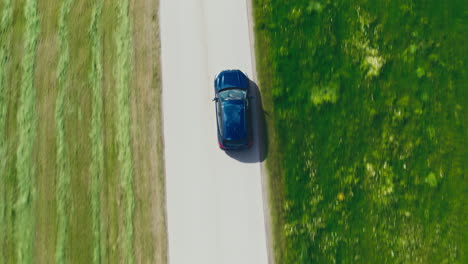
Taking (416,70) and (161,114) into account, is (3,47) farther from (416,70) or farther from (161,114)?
(416,70)

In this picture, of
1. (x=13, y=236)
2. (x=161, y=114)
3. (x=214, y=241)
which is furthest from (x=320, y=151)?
(x=13, y=236)

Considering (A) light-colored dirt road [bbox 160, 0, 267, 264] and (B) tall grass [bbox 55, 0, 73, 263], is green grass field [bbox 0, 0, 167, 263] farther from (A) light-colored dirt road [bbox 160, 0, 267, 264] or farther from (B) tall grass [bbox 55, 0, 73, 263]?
(A) light-colored dirt road [bbox 160, 0, 267, 264]

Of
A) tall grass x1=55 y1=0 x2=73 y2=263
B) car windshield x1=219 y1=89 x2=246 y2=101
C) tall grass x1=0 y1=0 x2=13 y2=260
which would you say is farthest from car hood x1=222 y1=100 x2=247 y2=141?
tall grass x1=0 y1=0 x2=13 y2=260

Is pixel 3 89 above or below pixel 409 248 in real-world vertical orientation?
above

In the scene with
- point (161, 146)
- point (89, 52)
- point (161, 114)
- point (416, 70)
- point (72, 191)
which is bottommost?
point (72, 191)

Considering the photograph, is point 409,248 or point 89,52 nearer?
point 409,248

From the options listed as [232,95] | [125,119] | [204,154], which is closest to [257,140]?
[232,95]

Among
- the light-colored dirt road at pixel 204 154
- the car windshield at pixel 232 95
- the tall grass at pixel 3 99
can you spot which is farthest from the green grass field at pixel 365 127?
the tall grass at pixel 3 99
